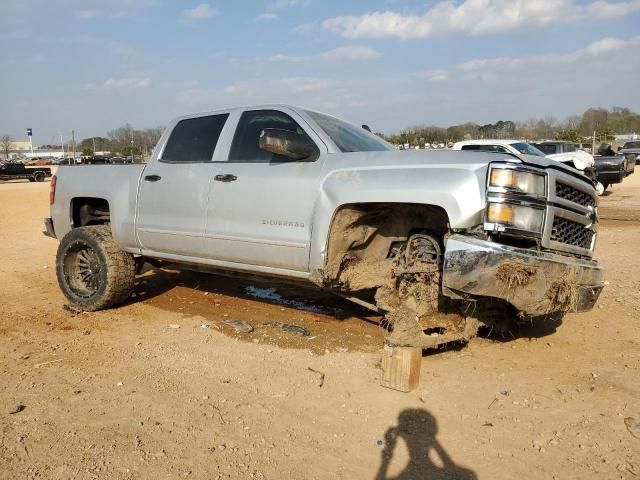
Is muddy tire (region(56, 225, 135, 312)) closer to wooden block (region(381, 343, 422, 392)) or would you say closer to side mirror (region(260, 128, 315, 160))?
side mirror (region(260, 128, 315, 160))

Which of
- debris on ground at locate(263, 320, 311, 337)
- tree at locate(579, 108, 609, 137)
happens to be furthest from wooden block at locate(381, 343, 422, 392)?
tree at locate(579, 108, 609, 137)

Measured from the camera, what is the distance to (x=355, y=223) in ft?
14.0

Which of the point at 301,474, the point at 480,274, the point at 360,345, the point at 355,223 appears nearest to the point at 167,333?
the point at 360,345

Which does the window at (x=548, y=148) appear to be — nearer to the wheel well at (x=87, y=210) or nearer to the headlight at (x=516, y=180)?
the wheel well at (x=87, y=210)

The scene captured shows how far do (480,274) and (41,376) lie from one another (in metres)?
3.22

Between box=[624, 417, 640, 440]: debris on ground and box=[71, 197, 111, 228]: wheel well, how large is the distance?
5.26 metres

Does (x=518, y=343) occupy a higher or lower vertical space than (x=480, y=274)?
lower

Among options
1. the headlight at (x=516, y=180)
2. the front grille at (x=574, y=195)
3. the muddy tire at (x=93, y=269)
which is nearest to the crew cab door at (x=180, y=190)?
the muddy tire at (x=93, y=269)

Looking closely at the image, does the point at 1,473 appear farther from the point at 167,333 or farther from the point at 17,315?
the point at 17,315

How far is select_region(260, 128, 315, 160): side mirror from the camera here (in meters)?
4.02

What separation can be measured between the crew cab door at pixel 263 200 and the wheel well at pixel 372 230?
0.74 feet

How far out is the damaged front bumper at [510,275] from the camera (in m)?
3.34

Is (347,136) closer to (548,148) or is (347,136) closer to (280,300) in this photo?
(280,300)

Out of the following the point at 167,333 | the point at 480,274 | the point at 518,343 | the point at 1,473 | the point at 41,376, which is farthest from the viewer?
the point at 167,333
